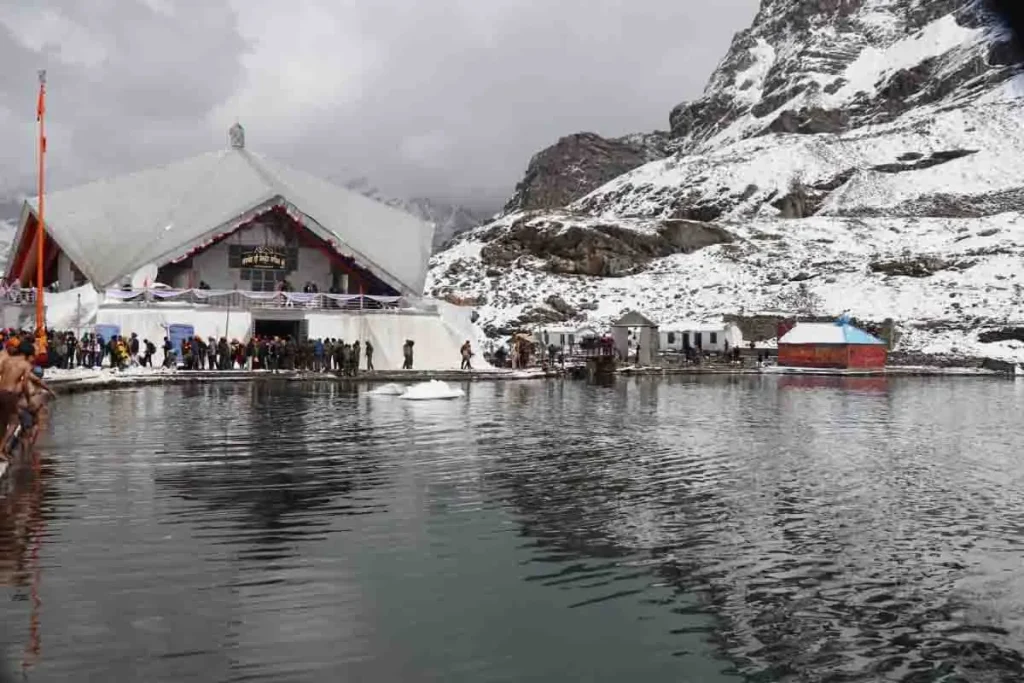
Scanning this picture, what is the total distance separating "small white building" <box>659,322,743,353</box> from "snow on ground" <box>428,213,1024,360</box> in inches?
196

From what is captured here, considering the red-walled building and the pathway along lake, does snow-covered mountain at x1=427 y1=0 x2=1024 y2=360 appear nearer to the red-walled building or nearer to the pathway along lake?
the red-walled building

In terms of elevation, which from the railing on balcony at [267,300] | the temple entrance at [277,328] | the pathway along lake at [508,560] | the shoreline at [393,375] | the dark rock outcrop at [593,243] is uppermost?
the dark rock outcrop at [593,243]

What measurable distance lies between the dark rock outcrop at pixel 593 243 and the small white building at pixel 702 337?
3567 centimetres

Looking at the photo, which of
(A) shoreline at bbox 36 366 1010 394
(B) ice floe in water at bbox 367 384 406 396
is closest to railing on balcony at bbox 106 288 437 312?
(A) shoreline at bbox 36 366 1010 394

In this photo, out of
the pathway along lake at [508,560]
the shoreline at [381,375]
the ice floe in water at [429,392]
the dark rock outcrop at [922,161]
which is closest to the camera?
the pathway along lake at [508,560]

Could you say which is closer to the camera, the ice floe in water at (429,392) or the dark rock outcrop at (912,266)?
the ice floe in water at (429,392)

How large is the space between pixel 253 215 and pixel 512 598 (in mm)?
43102

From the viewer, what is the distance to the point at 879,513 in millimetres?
10023

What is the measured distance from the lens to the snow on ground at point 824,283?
80.9 m

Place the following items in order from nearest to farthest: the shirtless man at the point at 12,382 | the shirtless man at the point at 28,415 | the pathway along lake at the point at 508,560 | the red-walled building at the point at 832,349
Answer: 1. the pathway along lake at the point at 508,560
2. the shirtless man at the point at 12,382
3. the shirtless man at the point at 28,415
4. the red-walled building at the point at 832,349

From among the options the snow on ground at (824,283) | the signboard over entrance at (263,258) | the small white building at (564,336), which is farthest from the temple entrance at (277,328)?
the snow on ground at (824,283)

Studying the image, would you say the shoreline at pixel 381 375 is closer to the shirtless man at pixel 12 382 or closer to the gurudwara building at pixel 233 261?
the gurudwara building at pixel 233 261

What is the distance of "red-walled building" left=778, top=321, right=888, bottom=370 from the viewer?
57812mm

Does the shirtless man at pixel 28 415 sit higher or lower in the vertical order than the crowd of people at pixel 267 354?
lower
